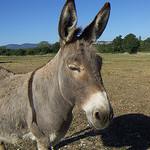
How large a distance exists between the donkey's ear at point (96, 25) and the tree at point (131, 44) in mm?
72361

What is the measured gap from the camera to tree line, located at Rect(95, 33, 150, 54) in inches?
2741

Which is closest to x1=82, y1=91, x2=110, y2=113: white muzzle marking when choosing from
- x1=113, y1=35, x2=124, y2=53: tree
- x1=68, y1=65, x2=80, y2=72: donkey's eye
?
x1=68, y1=65, x2=80, y2=72: donkey's eye

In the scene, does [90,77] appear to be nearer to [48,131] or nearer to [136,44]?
[48,131]

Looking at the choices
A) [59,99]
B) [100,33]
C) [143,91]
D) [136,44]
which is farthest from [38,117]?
[136,44]

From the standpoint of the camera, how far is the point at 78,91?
2.02 metres

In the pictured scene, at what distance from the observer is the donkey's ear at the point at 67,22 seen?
198 cm

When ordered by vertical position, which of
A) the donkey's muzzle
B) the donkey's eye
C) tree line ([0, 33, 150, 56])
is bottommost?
the donkey's muzzle

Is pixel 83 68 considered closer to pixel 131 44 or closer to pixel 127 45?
pixel 131 44

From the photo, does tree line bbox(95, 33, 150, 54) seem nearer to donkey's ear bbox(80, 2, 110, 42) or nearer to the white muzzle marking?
donkey's ear bbox(80, 2, 110, 42)

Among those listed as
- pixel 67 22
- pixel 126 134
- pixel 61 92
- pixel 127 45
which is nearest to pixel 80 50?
pixel 67 22

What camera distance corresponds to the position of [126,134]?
14.8 ft

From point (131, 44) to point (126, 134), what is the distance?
70999 millimetres

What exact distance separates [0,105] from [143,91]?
7676 millimetres

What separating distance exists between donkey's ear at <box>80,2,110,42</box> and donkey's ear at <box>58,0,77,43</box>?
22 centimetres
